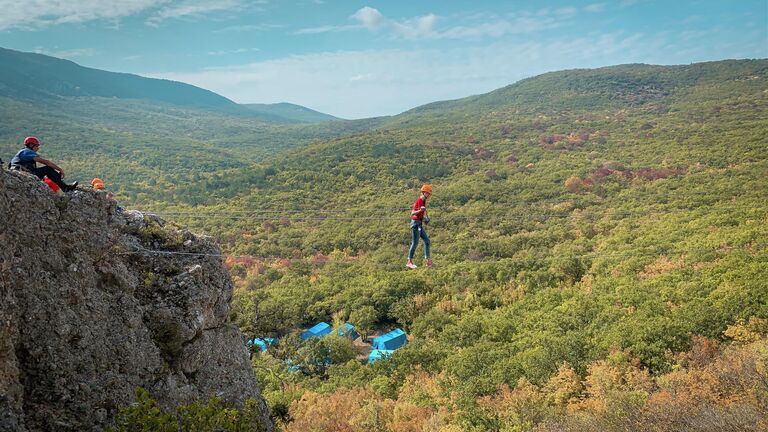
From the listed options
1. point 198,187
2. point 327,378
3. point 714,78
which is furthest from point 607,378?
point 714,78

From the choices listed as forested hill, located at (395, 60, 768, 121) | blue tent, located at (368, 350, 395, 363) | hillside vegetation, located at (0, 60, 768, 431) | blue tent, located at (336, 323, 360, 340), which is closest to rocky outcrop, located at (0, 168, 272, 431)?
hillside vegetation, located at (0, 60, 768, 431)

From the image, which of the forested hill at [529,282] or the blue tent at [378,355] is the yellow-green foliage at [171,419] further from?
the blue tent at [378,355]

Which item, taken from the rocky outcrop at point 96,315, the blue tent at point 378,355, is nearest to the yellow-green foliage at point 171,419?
the rocky outcrop at point 96,315

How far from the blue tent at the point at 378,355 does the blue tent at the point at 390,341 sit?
1.88 ft

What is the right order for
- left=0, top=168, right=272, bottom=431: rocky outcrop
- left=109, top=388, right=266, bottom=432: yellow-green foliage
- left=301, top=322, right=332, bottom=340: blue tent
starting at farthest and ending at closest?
1. left=301, top=322, right=332, bottom=340: blue tent
2. left=0, top=168, right=272, bottom=431: rocky outcrop
3. left=109, top=388, right=266, bottom=432: yellow-green foliage

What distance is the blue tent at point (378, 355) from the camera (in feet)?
82.3

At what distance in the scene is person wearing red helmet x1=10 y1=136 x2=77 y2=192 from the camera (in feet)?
28.5

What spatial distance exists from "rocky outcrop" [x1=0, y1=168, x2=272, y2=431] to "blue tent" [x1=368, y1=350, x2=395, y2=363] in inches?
Result: 569

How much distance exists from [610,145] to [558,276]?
53.9 m

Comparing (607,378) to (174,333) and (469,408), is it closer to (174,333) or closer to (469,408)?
(469,408)

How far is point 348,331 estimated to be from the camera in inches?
1133

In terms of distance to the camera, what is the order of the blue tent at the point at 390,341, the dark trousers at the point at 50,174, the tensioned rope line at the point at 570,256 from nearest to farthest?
the dark trousers at the point at 50,174, the tensioned rope line at the point at 570,256, the blue tent at the point at 390,341

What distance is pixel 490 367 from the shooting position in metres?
20.7

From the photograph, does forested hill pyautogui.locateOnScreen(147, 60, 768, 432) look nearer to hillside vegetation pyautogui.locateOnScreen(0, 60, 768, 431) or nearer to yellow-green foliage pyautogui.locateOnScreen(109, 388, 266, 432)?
hillside vegetation pyautogui.locateOnScreen(0, 60, 768, 431)
